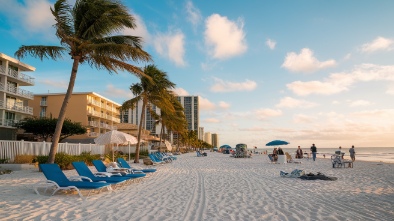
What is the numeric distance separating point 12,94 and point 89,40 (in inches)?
1137

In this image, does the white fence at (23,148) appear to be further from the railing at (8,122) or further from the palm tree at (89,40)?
the railing at (8,122)

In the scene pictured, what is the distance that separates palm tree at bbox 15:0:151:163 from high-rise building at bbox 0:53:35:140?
25743 millimetres

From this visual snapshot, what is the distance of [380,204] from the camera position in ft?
20.6

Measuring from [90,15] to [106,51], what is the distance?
1.90 metres

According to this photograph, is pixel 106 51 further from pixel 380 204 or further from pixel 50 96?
pixel 50 96

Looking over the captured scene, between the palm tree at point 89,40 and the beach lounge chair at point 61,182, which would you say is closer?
the beach lounge chair at point 61,182

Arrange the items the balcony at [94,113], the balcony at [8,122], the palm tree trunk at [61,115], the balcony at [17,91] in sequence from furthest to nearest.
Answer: the balcony at [94,113] → the balcony at [17,91] → the balcony at [8,122] → the palm tree trunk at [61,115]

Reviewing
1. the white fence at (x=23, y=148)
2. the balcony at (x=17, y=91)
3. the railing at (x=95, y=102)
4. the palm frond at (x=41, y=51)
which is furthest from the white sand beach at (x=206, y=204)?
the railing at (x=95, y=102)

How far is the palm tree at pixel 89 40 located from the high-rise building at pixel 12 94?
25.7 meters

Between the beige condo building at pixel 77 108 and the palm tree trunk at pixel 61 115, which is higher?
the beige condo building at pixel 77 108

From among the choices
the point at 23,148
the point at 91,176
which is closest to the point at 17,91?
the point at 23,148

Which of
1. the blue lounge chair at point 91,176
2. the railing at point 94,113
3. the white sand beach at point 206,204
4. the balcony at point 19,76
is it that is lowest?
the white sand beach at point 206,204

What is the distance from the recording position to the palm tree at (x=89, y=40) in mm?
12734

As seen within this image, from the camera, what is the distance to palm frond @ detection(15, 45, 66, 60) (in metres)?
12.9
